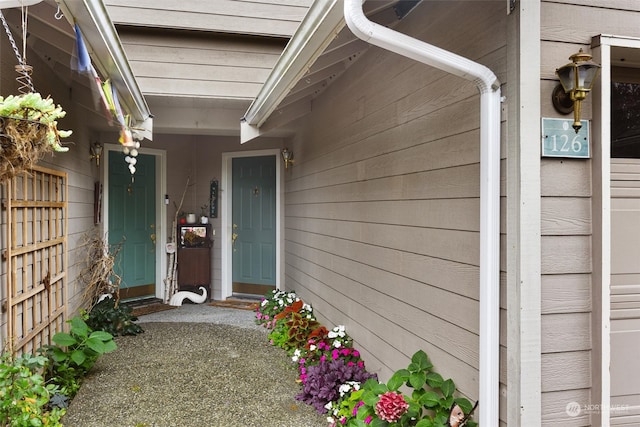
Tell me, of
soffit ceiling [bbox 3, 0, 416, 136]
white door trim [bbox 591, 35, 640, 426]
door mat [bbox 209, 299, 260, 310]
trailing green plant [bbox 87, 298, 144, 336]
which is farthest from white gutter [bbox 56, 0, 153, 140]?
door mat [bbox 209, 299, 260, 310]

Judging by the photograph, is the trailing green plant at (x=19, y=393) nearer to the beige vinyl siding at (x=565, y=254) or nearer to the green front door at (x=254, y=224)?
the beige vinyl siding at (x=565, y=254)

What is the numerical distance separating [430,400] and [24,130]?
75.7 inches

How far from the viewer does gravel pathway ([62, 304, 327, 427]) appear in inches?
106

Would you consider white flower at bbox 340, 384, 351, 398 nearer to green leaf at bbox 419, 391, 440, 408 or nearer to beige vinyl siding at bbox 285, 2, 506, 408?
beige vinyl siding at bbox 285, 2, 506, 408

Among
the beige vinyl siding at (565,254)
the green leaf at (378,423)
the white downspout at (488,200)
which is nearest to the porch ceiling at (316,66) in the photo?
the white downspout at (488,200)

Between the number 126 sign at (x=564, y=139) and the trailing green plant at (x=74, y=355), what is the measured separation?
10.2 ft

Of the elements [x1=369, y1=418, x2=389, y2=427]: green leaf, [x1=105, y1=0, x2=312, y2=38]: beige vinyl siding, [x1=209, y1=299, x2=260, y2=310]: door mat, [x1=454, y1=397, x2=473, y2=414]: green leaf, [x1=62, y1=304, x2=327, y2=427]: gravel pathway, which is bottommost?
[x1=62, y1=304, x2=327, y2=427]: gravel pathway

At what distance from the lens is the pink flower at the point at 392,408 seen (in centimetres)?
191

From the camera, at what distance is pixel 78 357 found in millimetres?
3051

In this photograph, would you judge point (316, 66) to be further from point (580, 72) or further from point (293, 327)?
point (293, 327)

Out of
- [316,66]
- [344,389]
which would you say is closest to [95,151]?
[316,66]

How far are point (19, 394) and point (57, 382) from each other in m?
1.08

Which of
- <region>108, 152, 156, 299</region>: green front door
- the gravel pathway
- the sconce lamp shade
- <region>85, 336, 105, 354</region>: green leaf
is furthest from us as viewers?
<region>108, 152, 156, 299</region>: green front door

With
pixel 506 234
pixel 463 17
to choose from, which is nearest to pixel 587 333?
pixel 506 234
